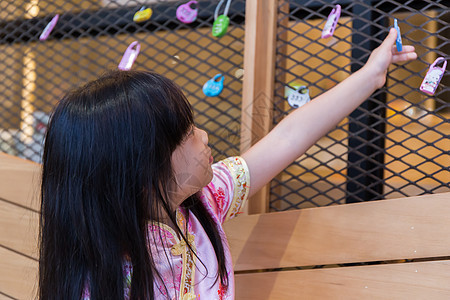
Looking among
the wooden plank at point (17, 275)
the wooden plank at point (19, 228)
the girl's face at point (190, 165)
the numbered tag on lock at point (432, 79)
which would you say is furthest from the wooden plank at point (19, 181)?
the numbered tag on lock at point (432, 79)

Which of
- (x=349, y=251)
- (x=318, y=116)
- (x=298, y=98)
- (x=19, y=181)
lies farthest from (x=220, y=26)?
(x=19, y=181)

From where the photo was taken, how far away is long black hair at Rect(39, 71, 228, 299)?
0.95 m

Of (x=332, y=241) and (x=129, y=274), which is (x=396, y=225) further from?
(x=129, y=274)

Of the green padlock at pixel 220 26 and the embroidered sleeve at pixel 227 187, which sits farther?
the green padlock at pixel 220 26

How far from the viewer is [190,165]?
1009 mm

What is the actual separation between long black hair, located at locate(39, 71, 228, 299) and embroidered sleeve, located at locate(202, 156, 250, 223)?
6.6 inches

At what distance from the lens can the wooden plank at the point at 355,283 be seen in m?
1.10

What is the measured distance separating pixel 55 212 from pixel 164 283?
0.80 ft

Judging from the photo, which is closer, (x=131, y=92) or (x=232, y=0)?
(x=131, y=92)

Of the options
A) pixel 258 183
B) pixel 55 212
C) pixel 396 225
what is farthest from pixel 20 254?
pixel 396 225

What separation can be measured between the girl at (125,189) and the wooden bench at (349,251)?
20 centimetres

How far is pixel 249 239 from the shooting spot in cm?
130

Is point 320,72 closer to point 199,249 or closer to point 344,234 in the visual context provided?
point 344,234

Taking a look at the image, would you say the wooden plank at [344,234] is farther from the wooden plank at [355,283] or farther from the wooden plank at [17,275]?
the wooden plank at [17,275]
